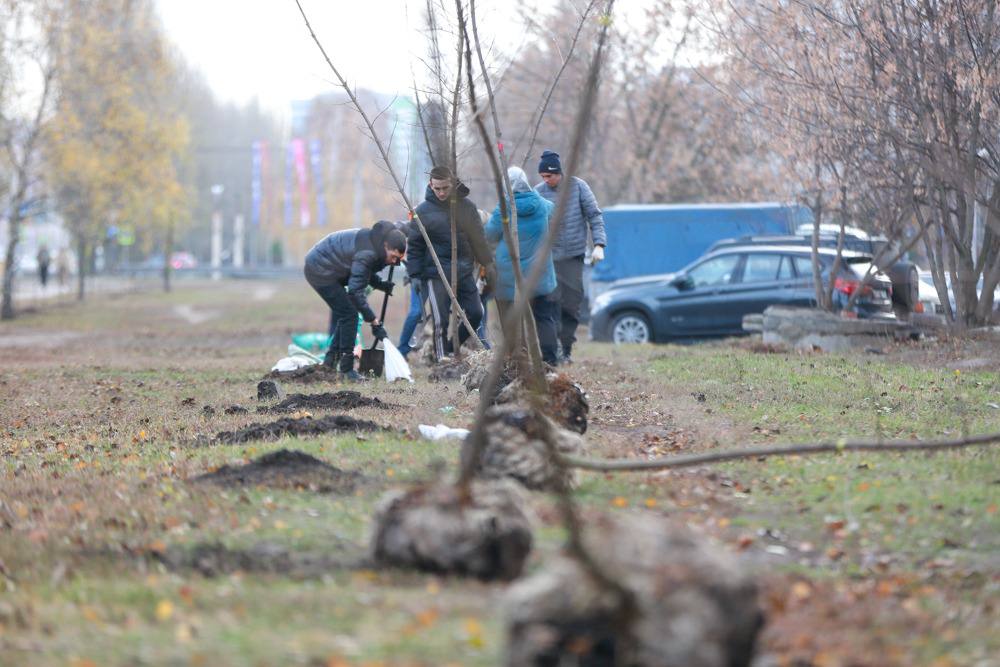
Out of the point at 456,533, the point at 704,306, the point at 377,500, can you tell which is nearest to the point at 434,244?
the point at 377,500

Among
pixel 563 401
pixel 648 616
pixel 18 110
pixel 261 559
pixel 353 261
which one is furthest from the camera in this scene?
pixel 18 110

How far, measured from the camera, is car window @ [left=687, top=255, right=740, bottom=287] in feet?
67.3

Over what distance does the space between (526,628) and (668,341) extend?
680 inches

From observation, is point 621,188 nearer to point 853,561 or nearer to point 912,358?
point 912,358

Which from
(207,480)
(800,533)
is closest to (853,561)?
(800,533)

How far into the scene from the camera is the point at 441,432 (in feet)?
28.7

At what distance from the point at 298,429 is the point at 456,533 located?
4.37m

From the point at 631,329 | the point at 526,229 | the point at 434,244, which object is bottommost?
the point at 631,329

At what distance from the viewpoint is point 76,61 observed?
35031 millimetres

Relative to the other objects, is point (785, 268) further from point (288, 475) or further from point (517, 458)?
point (517, 458)

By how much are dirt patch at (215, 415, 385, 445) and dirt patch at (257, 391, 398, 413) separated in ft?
4.10

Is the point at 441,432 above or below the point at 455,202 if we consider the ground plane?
below

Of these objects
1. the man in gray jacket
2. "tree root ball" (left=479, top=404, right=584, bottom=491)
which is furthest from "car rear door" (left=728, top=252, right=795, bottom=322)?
"tree root ball" (left=479, top=404, right=584, bottom=491)

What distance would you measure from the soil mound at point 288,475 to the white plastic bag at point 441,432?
1150 mm
